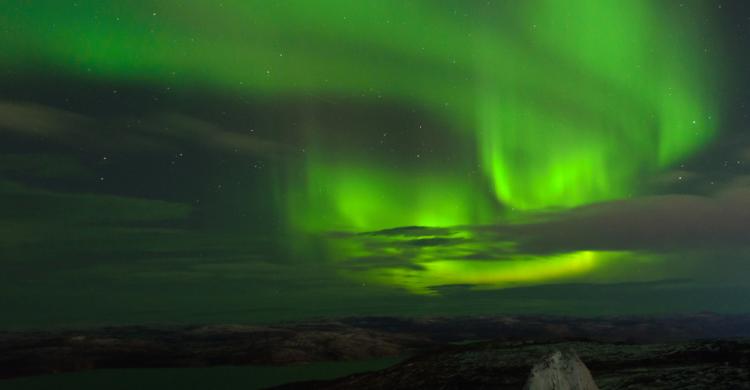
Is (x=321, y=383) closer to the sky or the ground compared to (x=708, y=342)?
closer to the ground

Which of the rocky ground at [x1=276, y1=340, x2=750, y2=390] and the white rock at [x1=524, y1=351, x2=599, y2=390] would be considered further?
the rocky ground at [x1=276, y1=340, x2=750, y2=390]

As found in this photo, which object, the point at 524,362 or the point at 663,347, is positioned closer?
the point at 663,347

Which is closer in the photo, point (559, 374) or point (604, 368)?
point (559, 374)

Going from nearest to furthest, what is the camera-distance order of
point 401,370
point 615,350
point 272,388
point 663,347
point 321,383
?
point 663,347 → point 615,350 → point 401,370 → point 321,383 → point 272,388

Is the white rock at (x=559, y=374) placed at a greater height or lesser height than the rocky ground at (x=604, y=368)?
greater

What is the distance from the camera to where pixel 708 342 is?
226 ft

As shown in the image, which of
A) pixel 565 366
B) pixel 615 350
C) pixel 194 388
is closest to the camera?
pixel 565 366

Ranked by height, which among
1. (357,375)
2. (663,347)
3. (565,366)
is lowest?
(357,375)

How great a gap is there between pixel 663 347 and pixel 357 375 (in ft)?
207

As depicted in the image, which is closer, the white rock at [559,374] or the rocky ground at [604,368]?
the white rock at [559,374]

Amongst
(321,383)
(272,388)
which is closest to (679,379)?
(321,383)

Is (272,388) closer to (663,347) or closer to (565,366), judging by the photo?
(663,347)

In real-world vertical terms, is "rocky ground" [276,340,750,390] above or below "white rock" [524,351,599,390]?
below

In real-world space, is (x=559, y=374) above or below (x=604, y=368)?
above
